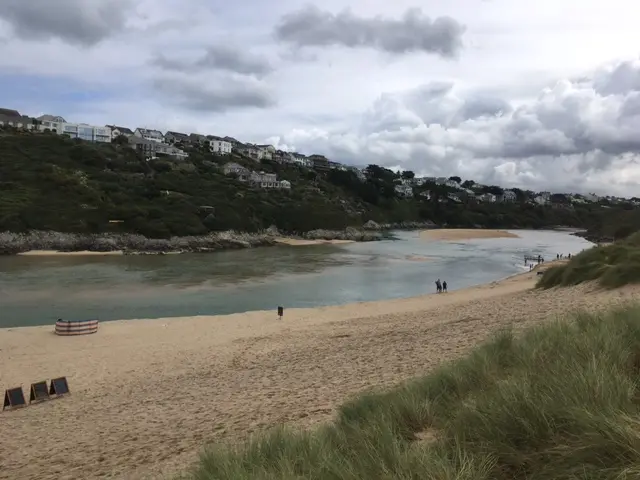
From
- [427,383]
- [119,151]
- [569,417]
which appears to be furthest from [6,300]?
[119,151]

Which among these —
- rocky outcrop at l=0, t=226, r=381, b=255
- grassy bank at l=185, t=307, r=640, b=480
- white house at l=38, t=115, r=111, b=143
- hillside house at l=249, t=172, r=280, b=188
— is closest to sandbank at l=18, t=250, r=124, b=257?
rocky outcrop at l=0, t=226, r=381, b=255

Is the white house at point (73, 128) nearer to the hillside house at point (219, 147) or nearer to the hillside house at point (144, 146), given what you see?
the hillside house at point (144, 146)

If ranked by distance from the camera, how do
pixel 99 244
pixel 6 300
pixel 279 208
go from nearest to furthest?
1. pixel 6 300
2. pixel 99 244
3. pixel 279 208

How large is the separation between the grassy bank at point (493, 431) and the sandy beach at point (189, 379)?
1820 mm

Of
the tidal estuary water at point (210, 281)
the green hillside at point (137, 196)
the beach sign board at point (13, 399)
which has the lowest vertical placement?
the tidal estuary water at point (210, 281)

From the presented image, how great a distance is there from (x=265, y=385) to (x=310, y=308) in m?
19.2

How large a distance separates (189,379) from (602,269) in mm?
15718

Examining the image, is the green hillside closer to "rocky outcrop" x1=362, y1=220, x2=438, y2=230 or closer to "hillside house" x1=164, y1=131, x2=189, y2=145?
"rocky outcrop" x1=362, y1=220, x2=438, y2=230

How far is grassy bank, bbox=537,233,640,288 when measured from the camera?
1678 cm

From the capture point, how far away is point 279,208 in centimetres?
10381

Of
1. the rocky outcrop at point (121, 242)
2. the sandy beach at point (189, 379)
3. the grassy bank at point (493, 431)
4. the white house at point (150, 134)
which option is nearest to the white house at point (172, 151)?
the white house at point (150, 134)

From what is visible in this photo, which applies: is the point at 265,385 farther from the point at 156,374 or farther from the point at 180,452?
the point at 156,374

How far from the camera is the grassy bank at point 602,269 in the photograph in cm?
1678

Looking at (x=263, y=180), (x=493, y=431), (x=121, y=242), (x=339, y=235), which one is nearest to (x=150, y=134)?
(x=263, y=180)
